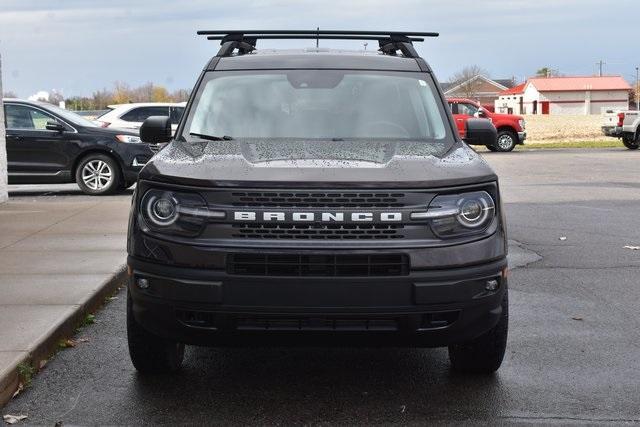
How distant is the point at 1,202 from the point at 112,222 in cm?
342

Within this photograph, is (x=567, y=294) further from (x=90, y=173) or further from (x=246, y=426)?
(x=90, y=173)

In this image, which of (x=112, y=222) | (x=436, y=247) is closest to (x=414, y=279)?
(x=436, y=247)

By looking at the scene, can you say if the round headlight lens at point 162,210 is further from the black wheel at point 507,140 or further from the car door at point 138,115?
the black wheel at point 507,140

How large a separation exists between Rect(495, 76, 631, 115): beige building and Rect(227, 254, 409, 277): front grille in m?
136

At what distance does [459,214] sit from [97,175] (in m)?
12.4

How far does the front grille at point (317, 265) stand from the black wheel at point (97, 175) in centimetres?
1212

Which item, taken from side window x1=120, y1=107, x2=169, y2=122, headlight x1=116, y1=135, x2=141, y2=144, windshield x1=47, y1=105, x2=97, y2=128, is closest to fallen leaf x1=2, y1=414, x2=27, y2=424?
headlight x1=116, y1=135, x2=141, y2=144

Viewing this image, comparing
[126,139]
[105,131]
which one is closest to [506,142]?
[126,139]

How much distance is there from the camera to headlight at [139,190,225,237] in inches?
175

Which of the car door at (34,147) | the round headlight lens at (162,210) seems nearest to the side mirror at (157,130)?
the round headlight lens at (162,210)

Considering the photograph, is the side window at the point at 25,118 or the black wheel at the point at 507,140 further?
the black wheel at the point at 507,140

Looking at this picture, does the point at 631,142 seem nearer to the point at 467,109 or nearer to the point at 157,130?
the point at 467,109

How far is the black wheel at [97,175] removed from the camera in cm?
1605

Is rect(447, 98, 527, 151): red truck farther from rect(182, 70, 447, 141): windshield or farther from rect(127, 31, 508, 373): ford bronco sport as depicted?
rect(127, 31, 508, 373): ford bronco sport
